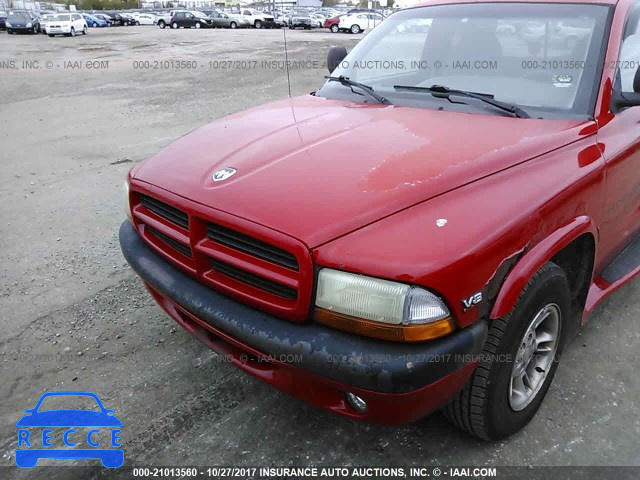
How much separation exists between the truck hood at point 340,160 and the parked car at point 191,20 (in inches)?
1785

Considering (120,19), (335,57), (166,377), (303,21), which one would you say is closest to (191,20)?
(303,21)

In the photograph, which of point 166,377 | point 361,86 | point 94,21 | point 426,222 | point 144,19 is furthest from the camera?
point 144,19

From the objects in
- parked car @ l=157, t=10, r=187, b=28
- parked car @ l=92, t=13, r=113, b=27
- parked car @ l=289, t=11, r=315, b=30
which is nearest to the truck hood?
parked car @ l=289, t=11, r=315, b=30

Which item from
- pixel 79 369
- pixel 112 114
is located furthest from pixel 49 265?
pixel 112 114

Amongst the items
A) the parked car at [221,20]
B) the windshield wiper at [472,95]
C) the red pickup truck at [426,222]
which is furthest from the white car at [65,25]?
the windshield wiper at [472,95]

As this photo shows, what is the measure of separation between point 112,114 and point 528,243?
30.4 ft

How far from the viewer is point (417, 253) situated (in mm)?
1769

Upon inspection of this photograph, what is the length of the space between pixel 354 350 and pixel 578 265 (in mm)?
1408

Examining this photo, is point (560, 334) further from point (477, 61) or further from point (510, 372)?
point (477, 61)

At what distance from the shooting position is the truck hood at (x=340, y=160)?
6.47ft

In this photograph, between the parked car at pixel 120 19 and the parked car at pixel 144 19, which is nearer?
the parked car at pixel 120 19

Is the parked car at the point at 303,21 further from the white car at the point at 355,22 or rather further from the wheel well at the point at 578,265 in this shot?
the wheel well at the point at 578,265

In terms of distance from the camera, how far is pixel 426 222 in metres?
1.88

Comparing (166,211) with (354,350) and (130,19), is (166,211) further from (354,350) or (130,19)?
(130,19)
